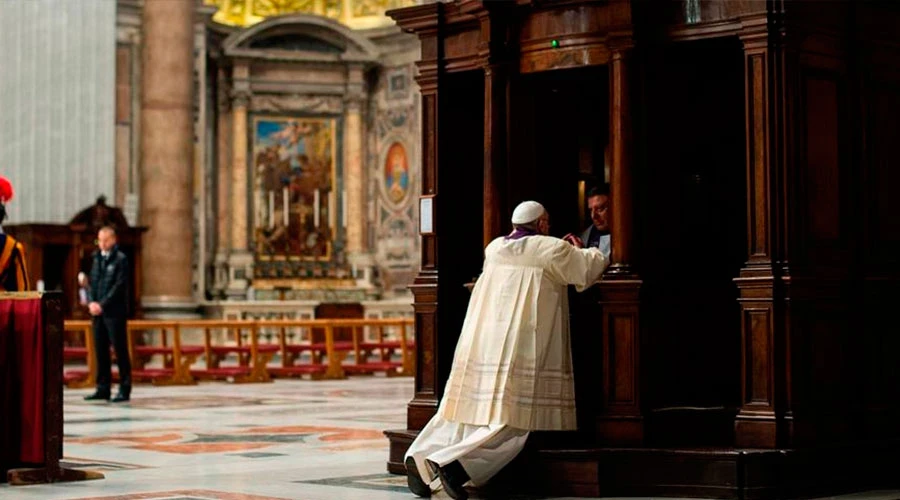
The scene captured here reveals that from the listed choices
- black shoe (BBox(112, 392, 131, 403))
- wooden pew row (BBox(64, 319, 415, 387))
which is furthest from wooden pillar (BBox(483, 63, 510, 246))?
wooden pew row (BBox(64, 319, 415, 387))

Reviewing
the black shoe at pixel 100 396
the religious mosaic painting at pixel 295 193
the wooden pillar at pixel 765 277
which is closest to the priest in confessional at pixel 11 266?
the wooden pillar at pixel 765 277

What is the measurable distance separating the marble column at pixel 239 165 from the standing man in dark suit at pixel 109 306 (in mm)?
11473

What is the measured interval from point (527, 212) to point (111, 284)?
8382mm

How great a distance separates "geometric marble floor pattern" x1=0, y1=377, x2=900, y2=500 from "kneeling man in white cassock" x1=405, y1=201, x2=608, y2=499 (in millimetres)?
278

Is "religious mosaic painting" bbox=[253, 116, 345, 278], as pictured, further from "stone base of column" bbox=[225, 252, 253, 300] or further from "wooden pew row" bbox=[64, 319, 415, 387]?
"wooden pew row" bbox=[64, 319, 415, 387]

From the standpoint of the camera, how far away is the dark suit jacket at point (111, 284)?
15516 millimetres

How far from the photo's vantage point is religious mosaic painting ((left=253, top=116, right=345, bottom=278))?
2770 centimetres

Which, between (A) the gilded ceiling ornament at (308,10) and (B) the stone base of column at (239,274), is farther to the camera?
(A) the gilded ceiling ornament at (308,10)

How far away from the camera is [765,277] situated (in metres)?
7.71

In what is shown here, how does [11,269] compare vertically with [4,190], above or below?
below

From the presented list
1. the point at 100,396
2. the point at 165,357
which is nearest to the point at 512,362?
the point at 100,396

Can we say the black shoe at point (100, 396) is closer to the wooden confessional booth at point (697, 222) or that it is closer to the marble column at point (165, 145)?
Answer: the wooden confessional booth at point (697, 222)

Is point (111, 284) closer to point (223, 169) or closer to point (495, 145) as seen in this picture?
point (495, 145)

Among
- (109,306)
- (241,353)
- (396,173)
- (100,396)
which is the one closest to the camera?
(109,306)
